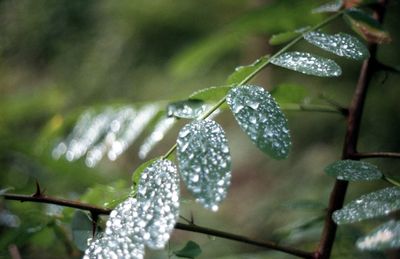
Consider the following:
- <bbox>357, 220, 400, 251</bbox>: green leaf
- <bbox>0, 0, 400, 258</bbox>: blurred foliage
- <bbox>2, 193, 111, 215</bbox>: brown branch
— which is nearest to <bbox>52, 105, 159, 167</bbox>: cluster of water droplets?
<bbox>0, 0, 400, 258</bbox>: blurred foliage

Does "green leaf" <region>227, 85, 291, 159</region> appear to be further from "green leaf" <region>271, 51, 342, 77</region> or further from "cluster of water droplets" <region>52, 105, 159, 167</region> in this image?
"cluster of water droplets" <region>52, 105, 159, 167</region>

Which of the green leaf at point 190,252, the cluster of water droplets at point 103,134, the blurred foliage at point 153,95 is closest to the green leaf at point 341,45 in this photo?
the blurred foliage at point 153,95

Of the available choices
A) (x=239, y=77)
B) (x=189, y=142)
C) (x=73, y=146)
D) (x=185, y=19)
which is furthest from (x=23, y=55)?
(x=189, y=142)

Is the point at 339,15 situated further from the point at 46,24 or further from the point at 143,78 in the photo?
the point at 143,78

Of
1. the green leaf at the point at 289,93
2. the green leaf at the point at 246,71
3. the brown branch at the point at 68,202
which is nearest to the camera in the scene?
the brown branch at the point at 68,202

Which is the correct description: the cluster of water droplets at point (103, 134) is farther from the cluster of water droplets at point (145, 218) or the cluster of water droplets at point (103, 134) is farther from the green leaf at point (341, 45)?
the cluster of water droplets at point (145, 218)

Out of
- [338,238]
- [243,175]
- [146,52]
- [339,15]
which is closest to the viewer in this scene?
[339,15]

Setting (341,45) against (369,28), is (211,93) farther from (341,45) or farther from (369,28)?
(369,28)
